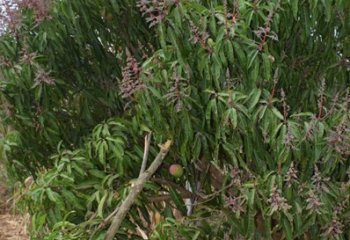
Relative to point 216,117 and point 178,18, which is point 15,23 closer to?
point 178,18

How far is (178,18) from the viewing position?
8.63 ft

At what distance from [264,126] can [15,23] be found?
4.00 feet

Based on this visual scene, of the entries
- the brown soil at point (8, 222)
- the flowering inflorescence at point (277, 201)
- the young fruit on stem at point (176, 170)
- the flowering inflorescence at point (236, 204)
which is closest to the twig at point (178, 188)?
the young fruit on stem at point (176, 170)

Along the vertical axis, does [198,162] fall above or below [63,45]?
below

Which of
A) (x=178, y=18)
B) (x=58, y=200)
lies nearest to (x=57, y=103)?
(x=58, y=200)

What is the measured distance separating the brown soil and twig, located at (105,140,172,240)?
4.44 m

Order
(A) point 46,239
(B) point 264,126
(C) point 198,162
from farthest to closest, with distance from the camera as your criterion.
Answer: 1. (C) point 198,162
2. (A) point 46,239
3. (B) point 264,126

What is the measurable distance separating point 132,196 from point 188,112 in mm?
546

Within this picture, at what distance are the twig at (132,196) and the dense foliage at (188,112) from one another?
5 centimetres

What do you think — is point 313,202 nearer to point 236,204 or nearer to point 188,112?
point 236,204

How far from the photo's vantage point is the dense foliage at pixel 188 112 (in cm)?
262

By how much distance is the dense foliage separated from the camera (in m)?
2.62

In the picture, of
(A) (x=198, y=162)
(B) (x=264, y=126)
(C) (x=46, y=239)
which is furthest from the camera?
(A) (x=198, y=162)

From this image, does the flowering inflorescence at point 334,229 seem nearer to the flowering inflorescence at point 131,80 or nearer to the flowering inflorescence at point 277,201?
the flowering inflorescence at point 277,201
